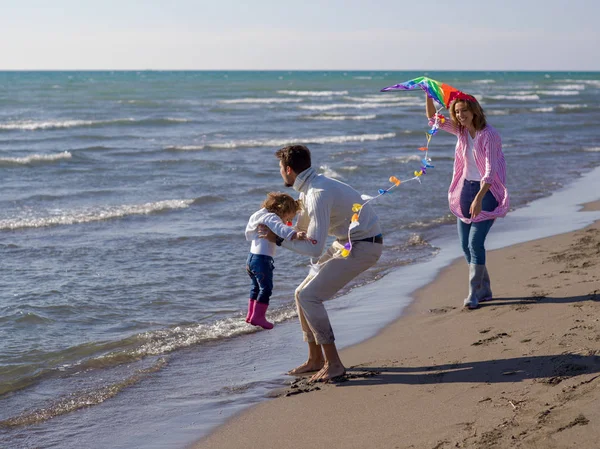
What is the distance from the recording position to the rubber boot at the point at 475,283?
22.2 feet

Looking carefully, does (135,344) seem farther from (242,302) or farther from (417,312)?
(417,312)

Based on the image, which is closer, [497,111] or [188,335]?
[188,335]

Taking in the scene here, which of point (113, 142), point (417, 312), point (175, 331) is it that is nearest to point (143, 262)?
point (175, 331)

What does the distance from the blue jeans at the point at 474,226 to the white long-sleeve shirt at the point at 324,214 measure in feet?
4.68

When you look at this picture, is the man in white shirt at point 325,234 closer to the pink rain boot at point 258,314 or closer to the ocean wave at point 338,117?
the pink rain boot at point 258,314

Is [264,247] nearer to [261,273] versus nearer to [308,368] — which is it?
[261,273]

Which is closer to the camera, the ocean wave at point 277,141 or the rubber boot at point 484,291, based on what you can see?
the rubber boot at point 484,291

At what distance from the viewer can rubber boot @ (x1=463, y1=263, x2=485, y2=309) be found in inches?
266

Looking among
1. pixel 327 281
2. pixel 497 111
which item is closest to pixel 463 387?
pixel 327 281

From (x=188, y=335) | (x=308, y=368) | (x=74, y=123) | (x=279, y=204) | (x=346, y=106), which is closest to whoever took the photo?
(x=279, y=204)

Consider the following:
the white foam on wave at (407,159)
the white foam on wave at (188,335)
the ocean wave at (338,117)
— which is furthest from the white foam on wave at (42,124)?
the white foam on wave at (188,335)

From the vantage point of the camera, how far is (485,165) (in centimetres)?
632

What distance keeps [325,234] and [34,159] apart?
16692 mm

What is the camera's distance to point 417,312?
7105 mm
